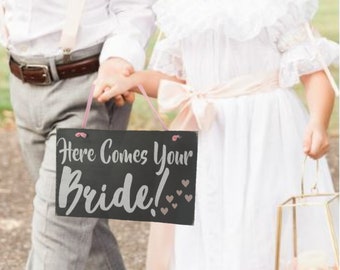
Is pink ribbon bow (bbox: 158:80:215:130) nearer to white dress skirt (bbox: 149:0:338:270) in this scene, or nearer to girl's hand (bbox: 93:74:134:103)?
white dress skirt (bbox: 149:0:338:270)

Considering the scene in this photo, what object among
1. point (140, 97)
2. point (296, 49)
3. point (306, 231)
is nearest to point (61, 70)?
point (296, 49)

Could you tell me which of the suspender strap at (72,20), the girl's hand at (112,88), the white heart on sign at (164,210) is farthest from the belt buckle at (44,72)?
the white heart on sign at (164,210)

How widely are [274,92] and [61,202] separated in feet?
2.62

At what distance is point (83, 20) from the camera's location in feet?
10.8

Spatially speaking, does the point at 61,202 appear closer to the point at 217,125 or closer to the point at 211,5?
the point at 217,125

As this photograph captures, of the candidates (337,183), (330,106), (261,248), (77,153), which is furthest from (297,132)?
(337,183)

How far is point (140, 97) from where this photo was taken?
884 cm

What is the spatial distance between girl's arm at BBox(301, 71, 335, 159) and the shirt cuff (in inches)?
20.9

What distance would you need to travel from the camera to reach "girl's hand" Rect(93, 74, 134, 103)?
9.88 feet

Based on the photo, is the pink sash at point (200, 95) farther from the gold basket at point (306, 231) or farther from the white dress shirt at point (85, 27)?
the gold basket at point (306, 231)

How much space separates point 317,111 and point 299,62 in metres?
0.16

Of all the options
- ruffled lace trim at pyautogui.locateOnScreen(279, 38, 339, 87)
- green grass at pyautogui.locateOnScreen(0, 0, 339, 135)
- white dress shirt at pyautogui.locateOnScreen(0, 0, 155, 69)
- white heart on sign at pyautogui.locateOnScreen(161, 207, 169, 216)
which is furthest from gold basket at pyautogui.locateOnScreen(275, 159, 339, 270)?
green grass at pyautogui.locateOnScreen(0, 0, 339, 135)

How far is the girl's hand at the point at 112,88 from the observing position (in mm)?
3012

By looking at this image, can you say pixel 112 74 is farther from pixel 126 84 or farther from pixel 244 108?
pixel 244 108
